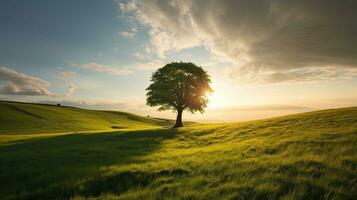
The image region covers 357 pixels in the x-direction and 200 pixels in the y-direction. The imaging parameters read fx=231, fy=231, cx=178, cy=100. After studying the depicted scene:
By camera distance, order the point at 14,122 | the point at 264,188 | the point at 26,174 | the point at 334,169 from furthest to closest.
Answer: the point at 14,122
the point at 26,174
the point at 334,169
the point at 264,188

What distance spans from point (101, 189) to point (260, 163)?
22.6ft

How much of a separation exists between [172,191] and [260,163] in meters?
4.74

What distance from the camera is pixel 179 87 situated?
4997 cm

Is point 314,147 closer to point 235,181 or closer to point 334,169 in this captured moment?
point 334,169

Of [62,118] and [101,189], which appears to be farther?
[62,118]

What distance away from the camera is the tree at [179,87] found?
4912 centimetres

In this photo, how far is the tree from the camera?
4912 cm

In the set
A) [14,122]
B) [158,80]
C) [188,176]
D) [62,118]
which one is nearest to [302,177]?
[188,176]

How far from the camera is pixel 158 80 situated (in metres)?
50.2

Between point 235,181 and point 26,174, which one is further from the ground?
point 235,181

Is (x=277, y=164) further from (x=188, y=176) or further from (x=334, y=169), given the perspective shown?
(x=188, y=176)

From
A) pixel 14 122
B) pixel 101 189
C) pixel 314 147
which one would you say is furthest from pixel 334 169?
pixel 14 122

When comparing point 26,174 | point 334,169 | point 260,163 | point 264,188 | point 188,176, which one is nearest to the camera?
point 264,188

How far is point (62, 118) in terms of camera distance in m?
81.6
